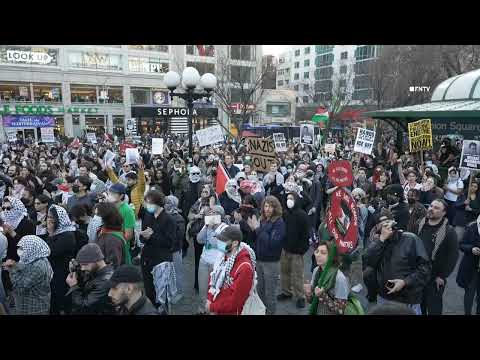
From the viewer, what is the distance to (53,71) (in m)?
39.1

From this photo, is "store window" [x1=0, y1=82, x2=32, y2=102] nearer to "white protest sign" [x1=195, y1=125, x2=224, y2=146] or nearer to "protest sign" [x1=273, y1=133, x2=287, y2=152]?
"protest sign" [x1=273, y1=133, x2=287, y2=152]

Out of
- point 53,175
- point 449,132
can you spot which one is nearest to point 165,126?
point 449,132

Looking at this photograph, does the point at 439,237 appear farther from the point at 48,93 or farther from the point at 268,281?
the point at 48,93

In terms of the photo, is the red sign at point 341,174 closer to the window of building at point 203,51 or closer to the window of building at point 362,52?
the window of building at point 203,51

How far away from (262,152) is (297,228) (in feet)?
10.5

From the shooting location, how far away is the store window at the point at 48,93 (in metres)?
39.5

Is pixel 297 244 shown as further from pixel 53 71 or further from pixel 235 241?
pixel 53 71

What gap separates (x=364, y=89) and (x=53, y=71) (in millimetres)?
32805

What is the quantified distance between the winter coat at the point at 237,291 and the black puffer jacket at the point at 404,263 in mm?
1364

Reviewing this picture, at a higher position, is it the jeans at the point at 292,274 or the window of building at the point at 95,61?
the window of building at the point at 95,61

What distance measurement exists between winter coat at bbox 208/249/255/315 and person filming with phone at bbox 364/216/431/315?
1359 mm

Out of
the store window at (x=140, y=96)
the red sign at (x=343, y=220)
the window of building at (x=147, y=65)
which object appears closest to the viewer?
the red sign at (x=343, y=220)

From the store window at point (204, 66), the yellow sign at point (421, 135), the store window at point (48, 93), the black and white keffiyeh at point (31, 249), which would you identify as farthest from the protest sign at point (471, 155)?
the store window at point (48, 93)
